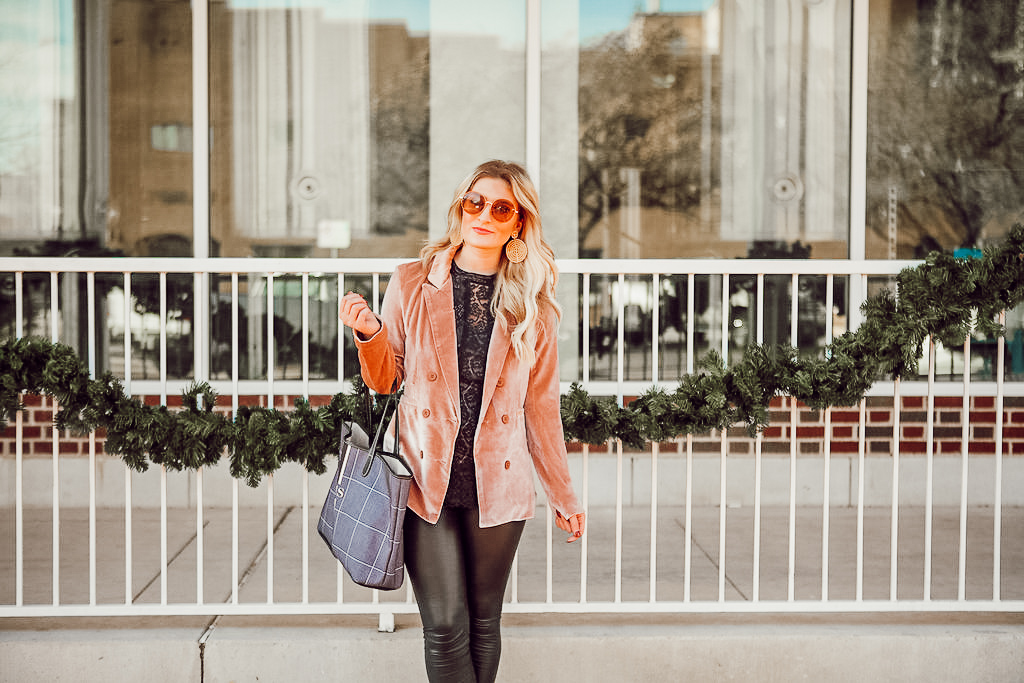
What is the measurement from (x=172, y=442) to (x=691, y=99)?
145 inches

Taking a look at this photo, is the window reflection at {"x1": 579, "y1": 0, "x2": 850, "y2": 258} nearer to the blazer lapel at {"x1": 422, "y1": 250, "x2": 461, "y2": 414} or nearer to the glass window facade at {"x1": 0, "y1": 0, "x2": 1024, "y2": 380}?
the glass window facade at {"x1": 0, "y1": 0, "x2": 1024, "y2": 380}

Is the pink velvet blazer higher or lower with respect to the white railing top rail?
lower

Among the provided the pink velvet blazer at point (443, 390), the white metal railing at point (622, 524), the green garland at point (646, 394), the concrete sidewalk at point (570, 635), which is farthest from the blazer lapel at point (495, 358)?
the concrete sidewalk at point (570, 635)

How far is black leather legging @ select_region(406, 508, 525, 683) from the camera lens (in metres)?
2.52

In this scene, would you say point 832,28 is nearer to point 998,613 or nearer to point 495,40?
point 495,40

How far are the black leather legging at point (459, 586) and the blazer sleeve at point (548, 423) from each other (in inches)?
7.0

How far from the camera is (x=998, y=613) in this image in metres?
3.68

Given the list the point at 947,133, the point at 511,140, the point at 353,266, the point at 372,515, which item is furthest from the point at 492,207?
the point at 947,133

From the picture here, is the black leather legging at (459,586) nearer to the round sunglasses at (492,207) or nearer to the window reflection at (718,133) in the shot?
the round sunglasses at (492,207)

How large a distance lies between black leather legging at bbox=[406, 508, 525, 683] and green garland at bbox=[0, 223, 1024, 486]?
80 centimetres

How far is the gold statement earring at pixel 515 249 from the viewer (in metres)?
2.61

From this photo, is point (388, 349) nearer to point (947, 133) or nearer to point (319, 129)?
point (319, 129)

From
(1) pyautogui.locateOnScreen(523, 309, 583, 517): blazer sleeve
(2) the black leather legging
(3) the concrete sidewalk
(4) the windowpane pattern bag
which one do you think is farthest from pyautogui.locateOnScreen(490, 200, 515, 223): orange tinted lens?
(3) the concrete sidewalk

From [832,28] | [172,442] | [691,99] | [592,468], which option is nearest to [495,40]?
[691,99]
